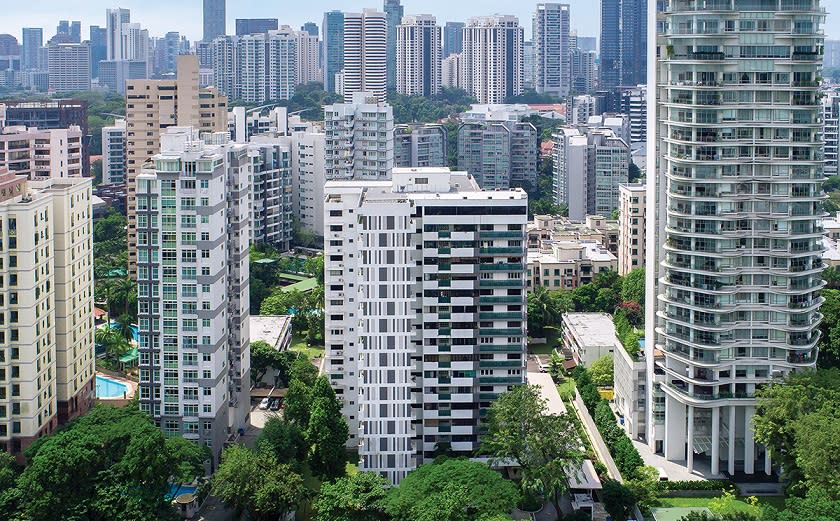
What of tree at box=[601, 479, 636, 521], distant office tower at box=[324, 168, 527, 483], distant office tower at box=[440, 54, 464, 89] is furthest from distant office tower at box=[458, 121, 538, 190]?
distant office tower at box=[440, 54, 464, 89]

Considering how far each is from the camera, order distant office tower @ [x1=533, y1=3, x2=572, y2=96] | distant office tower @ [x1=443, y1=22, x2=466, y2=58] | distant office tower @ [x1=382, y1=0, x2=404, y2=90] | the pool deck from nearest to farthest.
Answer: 1. the pool deck
2. distant office tower @ [x1=533, y1=3, x2=572, y2=96]
3. distant office tower @ [x1=382, y1=0, x2=404, y2=90]
4. distant office tower @ [x1=443, y1=22, x2=466, y2=58]

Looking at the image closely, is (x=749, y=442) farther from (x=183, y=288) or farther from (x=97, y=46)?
(x=97, y=46)

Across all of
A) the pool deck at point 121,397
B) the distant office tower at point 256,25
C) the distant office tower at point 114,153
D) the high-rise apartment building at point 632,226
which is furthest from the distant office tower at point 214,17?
the pool deck at point 121,397

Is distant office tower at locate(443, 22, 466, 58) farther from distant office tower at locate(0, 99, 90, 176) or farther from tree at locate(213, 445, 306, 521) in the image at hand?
tree at locate(213, 445, 306, 521)

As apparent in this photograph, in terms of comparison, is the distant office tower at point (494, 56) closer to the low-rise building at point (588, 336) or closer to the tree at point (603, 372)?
the low-rise building at point (588, 336)

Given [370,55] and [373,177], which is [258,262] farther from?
[370,55]

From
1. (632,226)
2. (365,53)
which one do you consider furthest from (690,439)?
(365,53)
